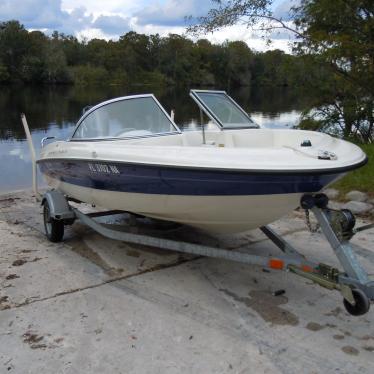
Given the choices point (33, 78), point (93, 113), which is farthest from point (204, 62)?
point (93, 113)

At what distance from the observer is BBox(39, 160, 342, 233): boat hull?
3258mm

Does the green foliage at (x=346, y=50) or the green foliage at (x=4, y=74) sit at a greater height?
the green foliage at (x=4, y=74)

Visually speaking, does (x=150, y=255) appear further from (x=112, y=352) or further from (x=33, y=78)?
(x=33, y=78)

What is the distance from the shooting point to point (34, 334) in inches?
122

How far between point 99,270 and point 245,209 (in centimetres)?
150

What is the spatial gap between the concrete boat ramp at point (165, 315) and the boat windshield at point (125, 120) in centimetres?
115

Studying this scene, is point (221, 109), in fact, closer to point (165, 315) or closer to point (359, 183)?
point (165, 315)

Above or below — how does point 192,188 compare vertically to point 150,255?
above

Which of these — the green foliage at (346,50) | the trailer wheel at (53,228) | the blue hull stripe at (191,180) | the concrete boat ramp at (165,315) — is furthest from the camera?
the green foliage at (346,50)

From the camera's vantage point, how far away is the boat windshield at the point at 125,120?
470cm

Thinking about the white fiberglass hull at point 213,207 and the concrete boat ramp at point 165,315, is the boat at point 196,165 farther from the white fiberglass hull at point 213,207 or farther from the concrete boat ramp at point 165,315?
the concrete boat ramp at point 165,315

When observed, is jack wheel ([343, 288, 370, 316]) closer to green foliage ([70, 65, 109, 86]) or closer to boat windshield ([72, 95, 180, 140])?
boat windshield ([72, 95, 180, 140])

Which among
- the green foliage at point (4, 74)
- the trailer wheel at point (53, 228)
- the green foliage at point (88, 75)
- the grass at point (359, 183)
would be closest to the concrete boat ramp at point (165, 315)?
the trailer wheel at point (53, 228)

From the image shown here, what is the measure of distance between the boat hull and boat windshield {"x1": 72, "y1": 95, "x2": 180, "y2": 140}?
45cm
